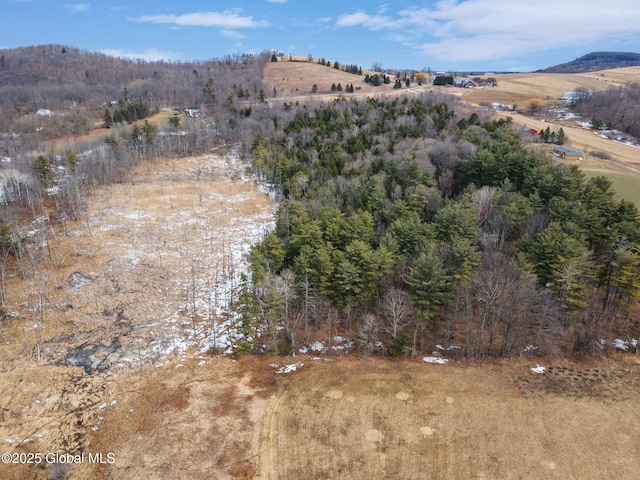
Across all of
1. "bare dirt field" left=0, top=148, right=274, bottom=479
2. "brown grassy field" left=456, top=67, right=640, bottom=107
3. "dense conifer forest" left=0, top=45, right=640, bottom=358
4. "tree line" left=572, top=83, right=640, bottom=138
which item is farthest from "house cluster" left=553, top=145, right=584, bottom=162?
"brown grassy field" left=456, top=67, right=640, bottom=107

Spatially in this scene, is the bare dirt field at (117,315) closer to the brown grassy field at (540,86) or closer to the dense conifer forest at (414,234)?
the dense conifer forest at (414,234)

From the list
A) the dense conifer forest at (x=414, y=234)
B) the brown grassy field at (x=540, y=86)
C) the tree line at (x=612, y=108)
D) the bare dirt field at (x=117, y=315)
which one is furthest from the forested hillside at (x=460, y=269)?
the brown grassy field at (x=540, y=86)

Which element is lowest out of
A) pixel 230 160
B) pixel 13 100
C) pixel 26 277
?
pixel 26 277

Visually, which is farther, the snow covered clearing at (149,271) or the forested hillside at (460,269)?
the snow covered clearing at (149,271)

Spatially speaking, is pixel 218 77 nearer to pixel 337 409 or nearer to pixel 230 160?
pixel 230 160

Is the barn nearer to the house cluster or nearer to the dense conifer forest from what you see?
the house cluster

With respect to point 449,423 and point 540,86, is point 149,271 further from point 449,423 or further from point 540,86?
point 540,86

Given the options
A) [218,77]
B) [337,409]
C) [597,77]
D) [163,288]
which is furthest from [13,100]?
[597,77]
